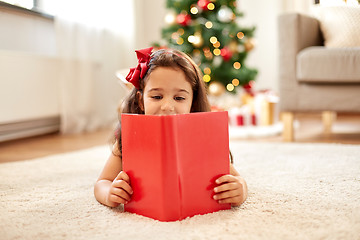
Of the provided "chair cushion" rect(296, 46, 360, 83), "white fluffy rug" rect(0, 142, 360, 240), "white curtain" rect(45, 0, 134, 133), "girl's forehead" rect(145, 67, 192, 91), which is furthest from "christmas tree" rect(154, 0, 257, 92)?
"girl's forehead" rect(145, 67, 192, 91)

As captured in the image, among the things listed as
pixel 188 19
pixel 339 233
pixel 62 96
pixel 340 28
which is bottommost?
pixel 339 233

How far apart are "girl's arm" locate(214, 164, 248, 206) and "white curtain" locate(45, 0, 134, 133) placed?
1.97 metres

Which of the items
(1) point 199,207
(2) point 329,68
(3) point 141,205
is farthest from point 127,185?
(2) point 329,68

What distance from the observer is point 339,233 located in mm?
706

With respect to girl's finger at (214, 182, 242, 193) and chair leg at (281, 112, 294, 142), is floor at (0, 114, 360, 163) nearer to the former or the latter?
chair leg at (281, 112, 294, 142)

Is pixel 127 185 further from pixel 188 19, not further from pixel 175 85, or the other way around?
pixel 188 19

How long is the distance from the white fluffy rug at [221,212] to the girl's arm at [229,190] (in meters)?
0.03

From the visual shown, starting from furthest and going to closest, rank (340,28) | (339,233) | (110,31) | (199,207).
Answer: (110,31) < (340,28) < (199,207) < (339,233)

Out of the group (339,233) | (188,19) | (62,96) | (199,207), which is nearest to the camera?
(339,233)

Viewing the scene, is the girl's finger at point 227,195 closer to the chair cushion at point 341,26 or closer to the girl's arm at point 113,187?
the girl's arm at point 113,187

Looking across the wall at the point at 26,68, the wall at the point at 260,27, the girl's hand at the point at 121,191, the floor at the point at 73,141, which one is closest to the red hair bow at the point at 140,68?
the girl's hand at the point at 121,191

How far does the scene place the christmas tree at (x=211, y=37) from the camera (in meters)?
2.89

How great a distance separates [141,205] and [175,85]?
0.32 metres

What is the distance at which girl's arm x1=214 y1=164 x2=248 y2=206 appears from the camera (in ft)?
2.76
